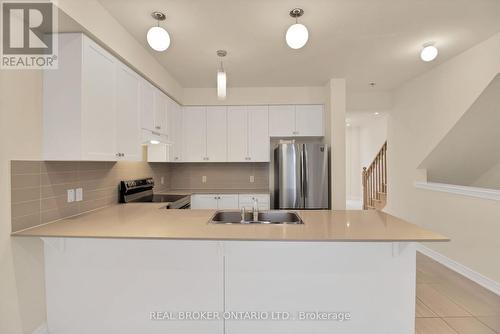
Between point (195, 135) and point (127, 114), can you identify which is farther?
point (195, 135)

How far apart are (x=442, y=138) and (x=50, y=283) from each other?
4396 mm

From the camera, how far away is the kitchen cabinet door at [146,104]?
8.79ft

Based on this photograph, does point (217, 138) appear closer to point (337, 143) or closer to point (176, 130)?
point (176, 130)

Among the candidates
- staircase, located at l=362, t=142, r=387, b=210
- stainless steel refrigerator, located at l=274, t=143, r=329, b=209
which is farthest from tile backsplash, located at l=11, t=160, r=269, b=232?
staircase, located at l=362, t=142, r=387, b=210

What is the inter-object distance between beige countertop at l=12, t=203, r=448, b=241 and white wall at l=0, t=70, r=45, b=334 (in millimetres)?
162

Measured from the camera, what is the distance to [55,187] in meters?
1.94

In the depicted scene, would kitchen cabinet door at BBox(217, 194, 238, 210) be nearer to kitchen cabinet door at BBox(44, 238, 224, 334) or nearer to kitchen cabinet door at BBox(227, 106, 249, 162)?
kitchen cabinet door at BBox(227, 106, 249, 162)

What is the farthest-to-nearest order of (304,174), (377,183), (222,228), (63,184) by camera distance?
(377,183)
(304,174)
(63,184)
(222,228)

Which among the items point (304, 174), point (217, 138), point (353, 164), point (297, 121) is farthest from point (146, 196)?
point (353, 164)

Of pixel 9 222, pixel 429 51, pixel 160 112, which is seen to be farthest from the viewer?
pixel 160 112

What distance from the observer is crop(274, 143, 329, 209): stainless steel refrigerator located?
11.8 feet

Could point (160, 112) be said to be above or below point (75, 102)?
above

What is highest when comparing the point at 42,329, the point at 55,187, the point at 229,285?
the point at 55,187

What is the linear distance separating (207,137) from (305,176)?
66.4 inches
